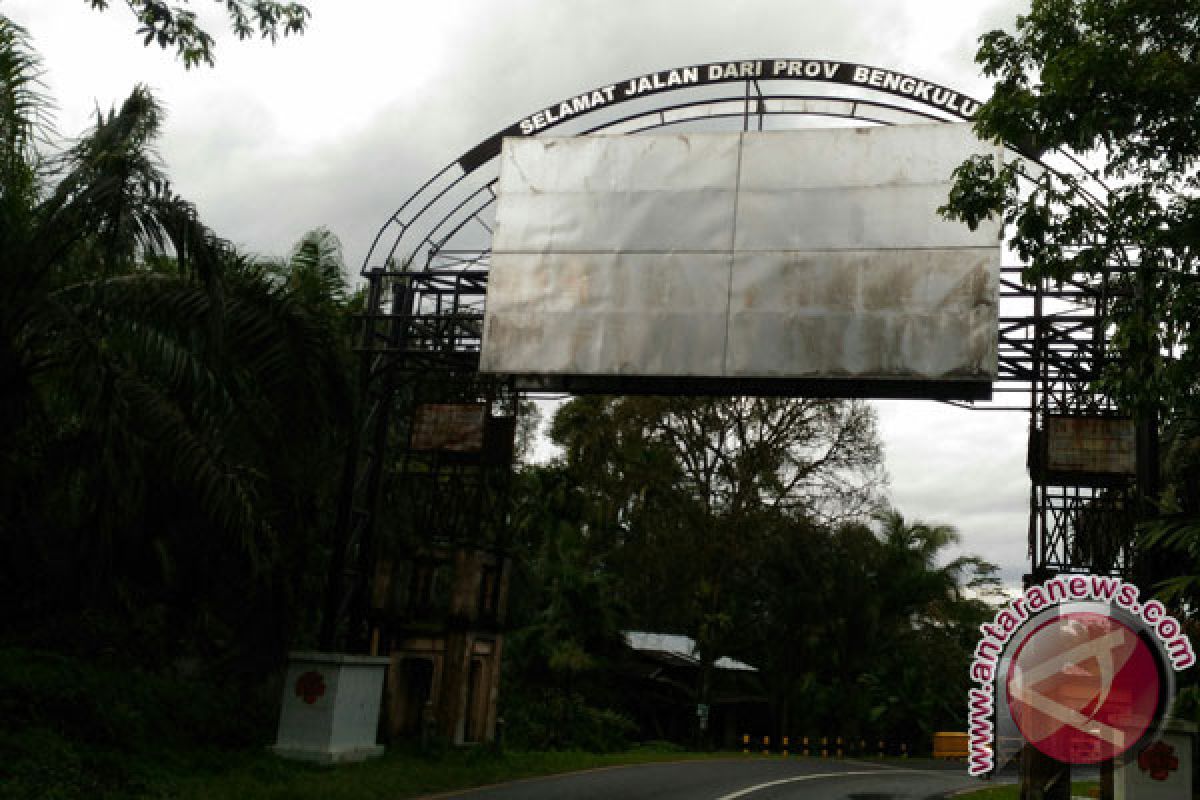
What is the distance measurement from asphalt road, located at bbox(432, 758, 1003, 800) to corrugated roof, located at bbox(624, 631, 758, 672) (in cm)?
770

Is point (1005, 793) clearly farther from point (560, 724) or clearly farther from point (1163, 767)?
point (560, 724)

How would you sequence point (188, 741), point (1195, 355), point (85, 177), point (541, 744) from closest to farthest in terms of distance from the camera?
point (1195, 355)
point (85, 177)
point (188, 741)
point (541, 744)

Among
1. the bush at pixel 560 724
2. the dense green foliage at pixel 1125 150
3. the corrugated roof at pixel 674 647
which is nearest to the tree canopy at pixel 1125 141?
the dense green foliage at pixel 1125 150

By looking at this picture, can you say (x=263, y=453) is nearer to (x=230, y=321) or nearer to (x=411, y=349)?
(x=230, y=321)

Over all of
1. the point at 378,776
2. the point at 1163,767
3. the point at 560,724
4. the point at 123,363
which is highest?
the point at 123,363

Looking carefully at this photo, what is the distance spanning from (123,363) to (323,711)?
6.47 m

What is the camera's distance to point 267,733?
59.2ft

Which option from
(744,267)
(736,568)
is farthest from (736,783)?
(736,568)

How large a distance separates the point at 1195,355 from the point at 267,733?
14253 millimetres

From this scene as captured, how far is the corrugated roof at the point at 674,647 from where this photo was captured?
3475 centimetres

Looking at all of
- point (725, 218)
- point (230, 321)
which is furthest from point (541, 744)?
point (230, 321)

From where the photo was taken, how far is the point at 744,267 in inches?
677

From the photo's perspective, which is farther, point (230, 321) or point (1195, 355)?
point (230, 321)

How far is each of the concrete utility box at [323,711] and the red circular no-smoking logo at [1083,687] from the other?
374 inches
